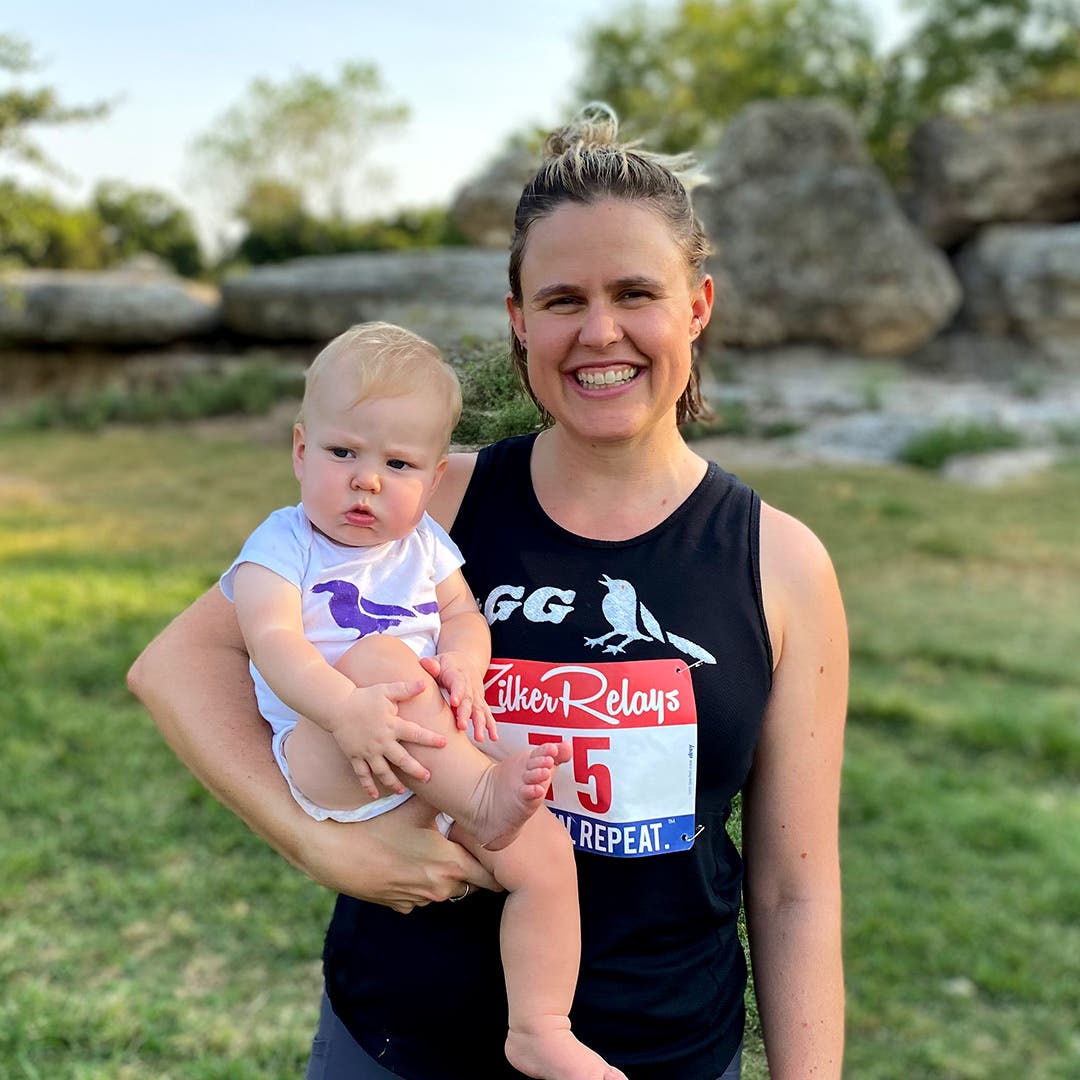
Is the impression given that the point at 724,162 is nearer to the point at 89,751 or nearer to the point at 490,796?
the point at 89,751

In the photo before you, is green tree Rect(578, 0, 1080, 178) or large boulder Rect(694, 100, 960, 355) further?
green tree Rect(578, 0, 1080, 178)

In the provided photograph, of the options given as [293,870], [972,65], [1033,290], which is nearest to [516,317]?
[293,870]

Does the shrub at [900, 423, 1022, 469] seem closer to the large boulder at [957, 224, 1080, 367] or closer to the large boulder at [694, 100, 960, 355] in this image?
the large boulder at [694, 100, 960, 355]

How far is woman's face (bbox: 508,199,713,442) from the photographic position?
1518mm

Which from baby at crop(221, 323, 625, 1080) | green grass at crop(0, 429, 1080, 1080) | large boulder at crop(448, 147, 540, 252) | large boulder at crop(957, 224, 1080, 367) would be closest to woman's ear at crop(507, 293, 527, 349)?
baby at crop(221, 323, 625, 1080)

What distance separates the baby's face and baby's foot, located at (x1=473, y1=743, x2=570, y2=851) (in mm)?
375

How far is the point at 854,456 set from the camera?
10523mm

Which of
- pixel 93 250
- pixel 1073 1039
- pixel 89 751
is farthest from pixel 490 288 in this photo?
pixel 93 250

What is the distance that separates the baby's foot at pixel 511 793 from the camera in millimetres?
1343

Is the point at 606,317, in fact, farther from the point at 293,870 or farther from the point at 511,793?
the point at 293,870

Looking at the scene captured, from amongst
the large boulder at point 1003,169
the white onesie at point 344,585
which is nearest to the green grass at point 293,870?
the white onesie at point 344,585

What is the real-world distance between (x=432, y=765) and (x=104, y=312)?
14056 mm

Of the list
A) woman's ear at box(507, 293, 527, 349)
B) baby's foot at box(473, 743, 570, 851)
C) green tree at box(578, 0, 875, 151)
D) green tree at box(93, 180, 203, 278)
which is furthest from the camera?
green tree at box(93, 180, 203, 278)

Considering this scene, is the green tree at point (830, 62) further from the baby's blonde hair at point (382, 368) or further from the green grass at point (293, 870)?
the baby's blonde hair at point (382, 368)
